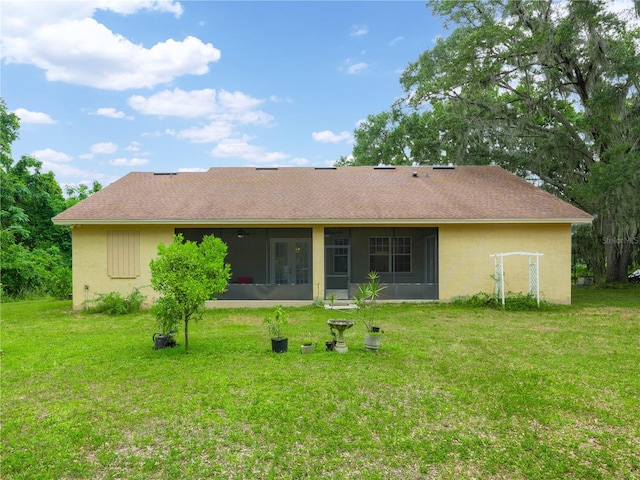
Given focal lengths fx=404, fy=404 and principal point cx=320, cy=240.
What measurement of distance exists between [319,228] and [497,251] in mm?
5687

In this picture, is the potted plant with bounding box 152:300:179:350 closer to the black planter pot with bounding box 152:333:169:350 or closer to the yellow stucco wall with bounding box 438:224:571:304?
the black planter pot with bounding box 152:333:169:350

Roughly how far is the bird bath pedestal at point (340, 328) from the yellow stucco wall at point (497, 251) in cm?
693

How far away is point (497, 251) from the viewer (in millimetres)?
12789

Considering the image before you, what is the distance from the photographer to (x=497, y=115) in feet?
56.9

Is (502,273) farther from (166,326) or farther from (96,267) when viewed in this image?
(96,267)

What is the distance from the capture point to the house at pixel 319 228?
482 inches

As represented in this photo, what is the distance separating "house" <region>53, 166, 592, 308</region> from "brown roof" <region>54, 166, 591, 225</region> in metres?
0.04

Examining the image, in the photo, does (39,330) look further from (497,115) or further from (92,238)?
(497,115)

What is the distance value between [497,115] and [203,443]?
17.7 metres

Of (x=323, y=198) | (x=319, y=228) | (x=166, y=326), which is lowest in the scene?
(x=166, y=326)

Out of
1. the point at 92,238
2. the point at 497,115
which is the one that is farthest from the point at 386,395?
the point at 497,115

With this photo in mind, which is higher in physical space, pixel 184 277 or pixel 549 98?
pixel 549 98

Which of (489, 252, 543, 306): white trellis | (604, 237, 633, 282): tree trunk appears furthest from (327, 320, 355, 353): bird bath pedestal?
(604, 237, 633, 282): tree trunk

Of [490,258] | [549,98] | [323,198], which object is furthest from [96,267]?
[549,98]
